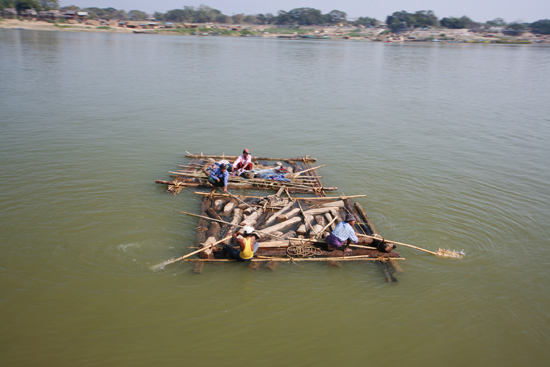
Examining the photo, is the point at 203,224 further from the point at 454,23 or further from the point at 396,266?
the point at 454,23

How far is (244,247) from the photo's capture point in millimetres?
8898

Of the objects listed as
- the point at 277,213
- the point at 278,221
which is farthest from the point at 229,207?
the point at 278,221

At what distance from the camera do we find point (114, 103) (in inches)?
933

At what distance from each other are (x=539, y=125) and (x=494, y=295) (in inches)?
708

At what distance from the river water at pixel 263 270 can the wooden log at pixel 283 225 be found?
46.7 inches

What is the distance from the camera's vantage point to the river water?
7473mm

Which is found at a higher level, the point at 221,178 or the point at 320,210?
the point at 221,178

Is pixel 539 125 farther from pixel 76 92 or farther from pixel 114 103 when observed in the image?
pixel 76 92

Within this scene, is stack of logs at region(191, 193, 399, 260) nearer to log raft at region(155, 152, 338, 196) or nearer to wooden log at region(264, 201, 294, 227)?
wooden log at region(264, 201, 294, 227)

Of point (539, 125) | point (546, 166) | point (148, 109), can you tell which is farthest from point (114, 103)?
point (539, 125)

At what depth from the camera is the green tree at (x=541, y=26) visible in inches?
4469

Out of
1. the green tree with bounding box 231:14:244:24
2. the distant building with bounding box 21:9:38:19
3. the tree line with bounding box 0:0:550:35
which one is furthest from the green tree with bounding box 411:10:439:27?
the distant building with bounding box 21:9:38:19

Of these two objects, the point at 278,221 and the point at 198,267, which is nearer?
the point at 198,267

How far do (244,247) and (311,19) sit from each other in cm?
14672
